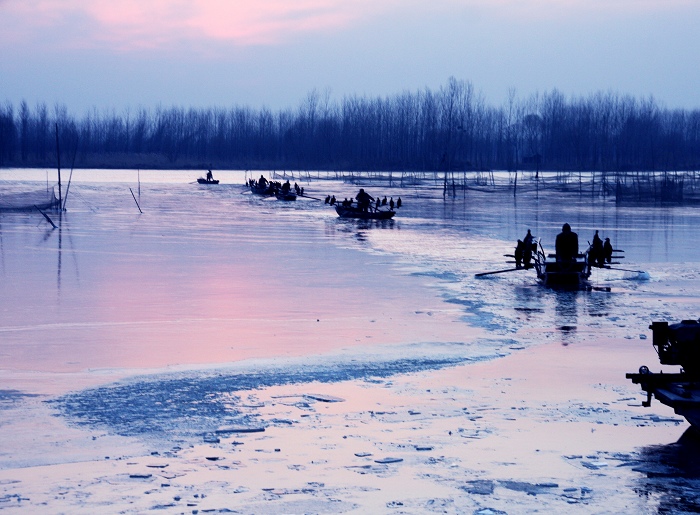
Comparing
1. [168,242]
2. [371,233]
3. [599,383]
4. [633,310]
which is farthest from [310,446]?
[371,233]

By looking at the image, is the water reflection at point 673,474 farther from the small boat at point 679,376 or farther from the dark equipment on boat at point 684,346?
the dark equipment on boat at point 684,346

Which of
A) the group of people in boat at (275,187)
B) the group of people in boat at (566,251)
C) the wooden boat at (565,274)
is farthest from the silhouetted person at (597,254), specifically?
the group of people in boat at (275,187)

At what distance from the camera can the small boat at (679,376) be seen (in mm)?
6230

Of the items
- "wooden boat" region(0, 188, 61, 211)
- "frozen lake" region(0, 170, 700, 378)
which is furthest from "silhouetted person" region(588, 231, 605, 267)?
"wooden boat" region(0, 188, 61, 211)

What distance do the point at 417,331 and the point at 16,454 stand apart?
5.39 metres

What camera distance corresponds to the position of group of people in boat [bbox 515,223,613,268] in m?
15.2

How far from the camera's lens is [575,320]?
11.6 metres

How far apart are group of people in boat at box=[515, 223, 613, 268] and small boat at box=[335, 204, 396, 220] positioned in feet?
52.6

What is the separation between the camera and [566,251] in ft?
50.0

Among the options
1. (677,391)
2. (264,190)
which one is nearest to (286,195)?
(264,190)

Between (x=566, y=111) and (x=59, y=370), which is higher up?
(x=566, y=111)

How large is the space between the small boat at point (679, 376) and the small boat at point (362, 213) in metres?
26.3

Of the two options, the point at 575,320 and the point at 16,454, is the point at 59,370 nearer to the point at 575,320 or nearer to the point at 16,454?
the point at 16,454

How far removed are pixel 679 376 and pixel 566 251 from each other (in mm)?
8683
